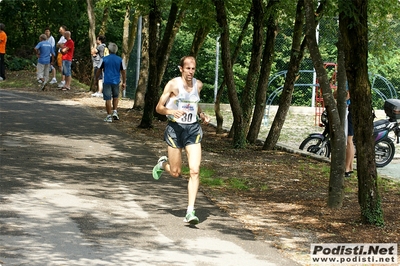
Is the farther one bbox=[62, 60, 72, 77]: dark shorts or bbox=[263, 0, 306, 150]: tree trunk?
bbox=[62, 60, 72, 77]: dark shorts

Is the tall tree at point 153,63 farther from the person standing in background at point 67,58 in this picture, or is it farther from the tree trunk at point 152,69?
the person standing in background at point 67,58

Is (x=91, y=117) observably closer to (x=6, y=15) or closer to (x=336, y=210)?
(x=336, y=210)

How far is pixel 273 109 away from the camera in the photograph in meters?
31.4

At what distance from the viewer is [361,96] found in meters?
9.79

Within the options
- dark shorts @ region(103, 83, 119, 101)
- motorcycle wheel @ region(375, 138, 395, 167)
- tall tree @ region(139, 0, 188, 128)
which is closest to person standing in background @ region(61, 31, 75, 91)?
dark shorts @ region(103, 83, 119, 101)

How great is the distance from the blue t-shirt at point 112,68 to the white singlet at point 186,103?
934 cm

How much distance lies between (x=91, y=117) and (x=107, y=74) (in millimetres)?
1736

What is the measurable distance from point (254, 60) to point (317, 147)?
2.11 m

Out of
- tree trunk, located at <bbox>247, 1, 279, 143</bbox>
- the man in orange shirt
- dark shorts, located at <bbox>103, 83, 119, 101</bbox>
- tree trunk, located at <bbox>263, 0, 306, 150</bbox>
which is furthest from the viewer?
the man in orange shirt

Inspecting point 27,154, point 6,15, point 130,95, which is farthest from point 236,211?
point 6,15

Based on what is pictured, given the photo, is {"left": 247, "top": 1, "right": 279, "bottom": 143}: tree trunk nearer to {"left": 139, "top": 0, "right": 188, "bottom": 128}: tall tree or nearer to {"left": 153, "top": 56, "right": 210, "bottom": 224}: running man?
{"left": 139, "top": 0, "right": 188, "bottom": 128}: tall tree

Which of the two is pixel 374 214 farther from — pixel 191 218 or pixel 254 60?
pixel 254 60

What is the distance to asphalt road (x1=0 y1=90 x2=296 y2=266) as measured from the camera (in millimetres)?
8039

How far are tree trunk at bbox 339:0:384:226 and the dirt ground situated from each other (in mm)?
275
